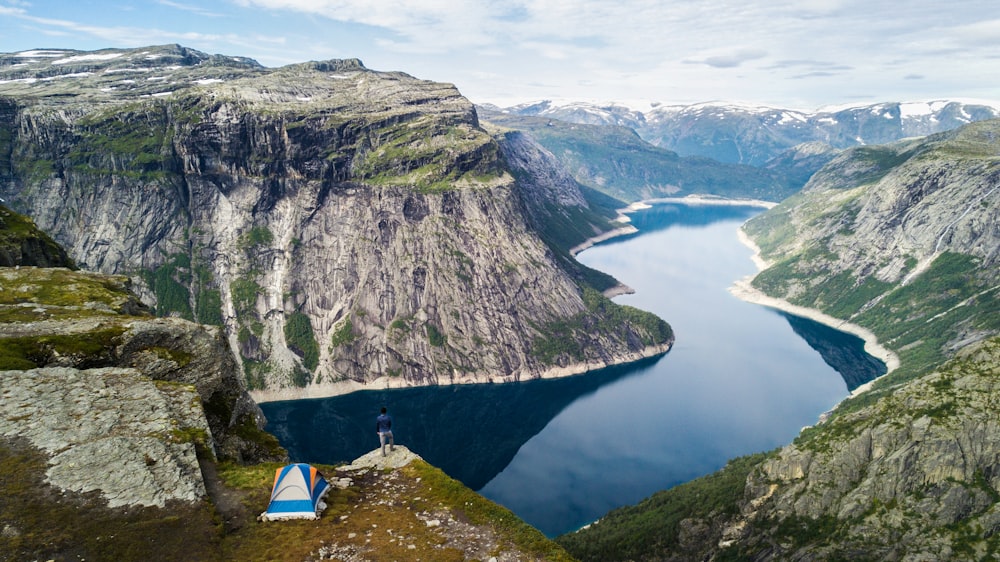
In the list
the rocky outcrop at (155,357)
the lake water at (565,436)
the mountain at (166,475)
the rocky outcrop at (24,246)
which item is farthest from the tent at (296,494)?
the lake water at (565,436)

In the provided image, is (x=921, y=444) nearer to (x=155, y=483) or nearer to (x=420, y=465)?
(x=420, y=465)

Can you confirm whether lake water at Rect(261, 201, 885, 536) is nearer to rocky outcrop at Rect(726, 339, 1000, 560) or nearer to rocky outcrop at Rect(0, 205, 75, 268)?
rocky outcrop at Rect(726, 339, 1000, 560)

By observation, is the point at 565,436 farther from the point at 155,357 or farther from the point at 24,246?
the point at 155,357

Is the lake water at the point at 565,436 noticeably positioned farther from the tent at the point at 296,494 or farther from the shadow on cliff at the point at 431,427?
the tent at the point at 296,494

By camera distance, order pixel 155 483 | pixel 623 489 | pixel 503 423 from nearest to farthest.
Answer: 1. pixel 155 483
2. pixel 623 489
3. pixel 503 423

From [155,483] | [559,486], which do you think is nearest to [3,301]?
[155,483]

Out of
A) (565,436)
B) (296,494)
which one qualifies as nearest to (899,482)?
(296,494)
